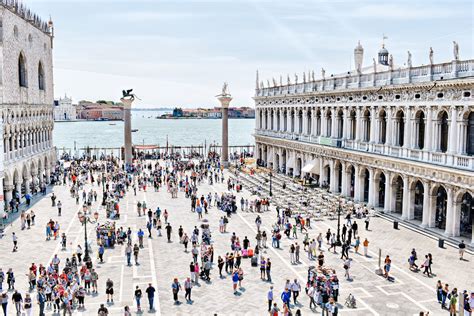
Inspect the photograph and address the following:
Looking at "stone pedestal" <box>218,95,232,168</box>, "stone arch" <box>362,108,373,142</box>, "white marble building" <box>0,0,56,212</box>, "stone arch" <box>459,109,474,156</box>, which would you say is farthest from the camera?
"stone pedestal" <box>218,95,232,168</box>

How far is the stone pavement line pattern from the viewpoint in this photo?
1889 cm

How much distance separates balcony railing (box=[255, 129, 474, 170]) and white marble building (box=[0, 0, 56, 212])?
24919mm

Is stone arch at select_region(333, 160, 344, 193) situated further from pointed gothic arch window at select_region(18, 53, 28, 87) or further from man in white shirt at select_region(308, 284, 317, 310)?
pointed gothic arch window at select_region(18, 53, 28, 87)

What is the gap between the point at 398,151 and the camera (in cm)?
3241

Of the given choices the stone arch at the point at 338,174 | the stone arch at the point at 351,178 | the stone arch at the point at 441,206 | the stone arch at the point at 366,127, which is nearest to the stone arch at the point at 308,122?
the stone arch at the point at 338,174

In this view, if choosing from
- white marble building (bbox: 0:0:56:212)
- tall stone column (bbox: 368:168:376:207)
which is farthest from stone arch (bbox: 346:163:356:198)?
white marble building (bbox: 0:0:56:212)

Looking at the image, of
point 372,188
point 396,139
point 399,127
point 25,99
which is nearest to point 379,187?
point 372,188

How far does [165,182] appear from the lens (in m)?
48.7

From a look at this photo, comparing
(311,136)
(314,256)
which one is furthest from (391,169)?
(311,136)

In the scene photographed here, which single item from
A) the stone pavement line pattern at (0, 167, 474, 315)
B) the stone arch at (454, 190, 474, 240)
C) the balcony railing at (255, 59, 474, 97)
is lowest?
the stone pavement line pattern at (0, 167, 474, 315)

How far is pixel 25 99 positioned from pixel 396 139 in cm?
3011

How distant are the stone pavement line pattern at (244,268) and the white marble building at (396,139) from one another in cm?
284

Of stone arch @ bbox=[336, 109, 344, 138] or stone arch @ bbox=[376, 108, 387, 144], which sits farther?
stone arch @ bbox=[336, 109, 344, 138]

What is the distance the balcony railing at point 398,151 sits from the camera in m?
26.5
